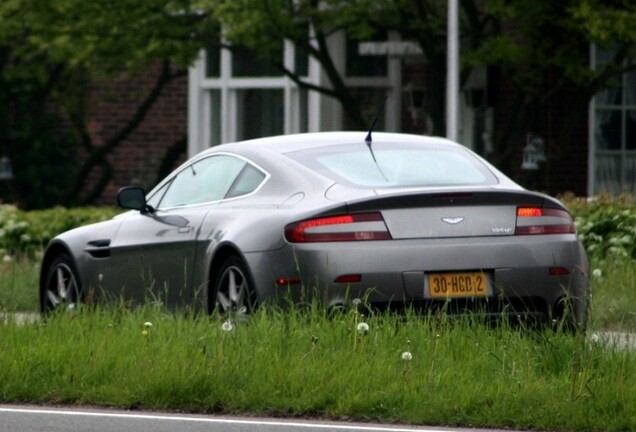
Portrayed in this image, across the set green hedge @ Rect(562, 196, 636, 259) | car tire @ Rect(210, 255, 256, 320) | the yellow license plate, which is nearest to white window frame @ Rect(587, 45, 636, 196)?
green hedge @ Rect(562, 196, 636, 259)

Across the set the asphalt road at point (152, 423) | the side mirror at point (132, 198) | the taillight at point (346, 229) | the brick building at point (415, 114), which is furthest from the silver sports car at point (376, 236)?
the brick building at point (415, 114)

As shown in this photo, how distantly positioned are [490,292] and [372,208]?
0.79 meters

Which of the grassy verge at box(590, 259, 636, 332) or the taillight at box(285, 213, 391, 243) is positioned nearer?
the taillight at box(285, 213, 391, 243)

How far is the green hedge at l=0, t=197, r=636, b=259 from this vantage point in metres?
15.1

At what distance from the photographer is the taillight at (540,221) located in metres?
9.63

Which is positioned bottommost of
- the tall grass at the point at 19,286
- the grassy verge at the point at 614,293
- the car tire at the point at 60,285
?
the tall grass at the point at 19,286

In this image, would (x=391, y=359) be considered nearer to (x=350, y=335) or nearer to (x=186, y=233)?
(x=350, y=335)

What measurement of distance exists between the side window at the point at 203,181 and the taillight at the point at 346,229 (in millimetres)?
1353

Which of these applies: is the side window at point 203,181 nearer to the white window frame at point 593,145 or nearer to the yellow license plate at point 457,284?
the yellow license plate at point 457,284

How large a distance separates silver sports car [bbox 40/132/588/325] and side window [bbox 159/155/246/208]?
31 mm

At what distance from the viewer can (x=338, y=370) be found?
8.52 metres

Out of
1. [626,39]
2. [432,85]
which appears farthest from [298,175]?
[432,85]

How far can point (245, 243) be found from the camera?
9.75 metres

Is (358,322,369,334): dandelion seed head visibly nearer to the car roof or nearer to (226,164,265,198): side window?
(226,164,265,198): side window
